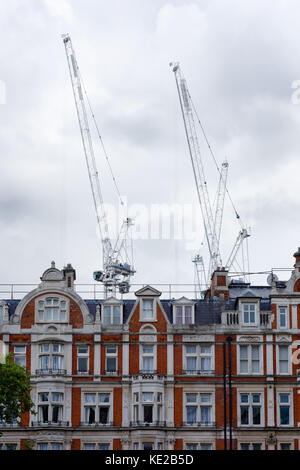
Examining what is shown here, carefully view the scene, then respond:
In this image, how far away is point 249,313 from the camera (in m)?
94.3

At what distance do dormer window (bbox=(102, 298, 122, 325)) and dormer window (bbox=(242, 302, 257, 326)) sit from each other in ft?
39.9

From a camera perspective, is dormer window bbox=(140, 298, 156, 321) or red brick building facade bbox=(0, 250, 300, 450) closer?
red brick building facade bbox=(0, 250, 300, 450)

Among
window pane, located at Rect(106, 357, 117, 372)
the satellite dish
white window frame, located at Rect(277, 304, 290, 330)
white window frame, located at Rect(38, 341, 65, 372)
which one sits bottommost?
window pane, located at Rect(106, 357, 117, 372)

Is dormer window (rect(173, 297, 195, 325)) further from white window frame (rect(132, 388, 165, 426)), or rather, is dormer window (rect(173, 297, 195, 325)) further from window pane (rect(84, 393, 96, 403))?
window pane (rect(84, 393, 96, 403))

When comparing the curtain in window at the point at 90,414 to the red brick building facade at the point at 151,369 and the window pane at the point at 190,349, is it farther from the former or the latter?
the window pane at the point at 190,349

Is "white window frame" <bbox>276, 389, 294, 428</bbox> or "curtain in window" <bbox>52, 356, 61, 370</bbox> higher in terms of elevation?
"curtain in window" <bbox>52, 356, 61, 370</bbox>

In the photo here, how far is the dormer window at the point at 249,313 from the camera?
309 ft

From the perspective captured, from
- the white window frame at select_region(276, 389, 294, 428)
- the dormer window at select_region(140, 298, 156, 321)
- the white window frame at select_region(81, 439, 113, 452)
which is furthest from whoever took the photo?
the dormer window at select_region(140, 298, 156, 321)

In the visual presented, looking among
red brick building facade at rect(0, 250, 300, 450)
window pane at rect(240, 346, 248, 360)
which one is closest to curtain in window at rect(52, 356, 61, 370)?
red brick building facade at rect(0, 250, 300, 450)

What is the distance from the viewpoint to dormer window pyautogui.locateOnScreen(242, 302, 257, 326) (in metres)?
94.1

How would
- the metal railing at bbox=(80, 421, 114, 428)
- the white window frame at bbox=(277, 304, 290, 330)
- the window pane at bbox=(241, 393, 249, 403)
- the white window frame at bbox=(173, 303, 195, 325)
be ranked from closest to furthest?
the metal railing at bbox=(80, 421, 114, 428)
the window pane at bbox=(241, 393, 249, 403)
the white window frame at bbox=(277, 304, 290, 330)
the white window frame at bbox=(173, 303, 195, 325)

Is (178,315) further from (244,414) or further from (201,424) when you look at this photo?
(244,414)
